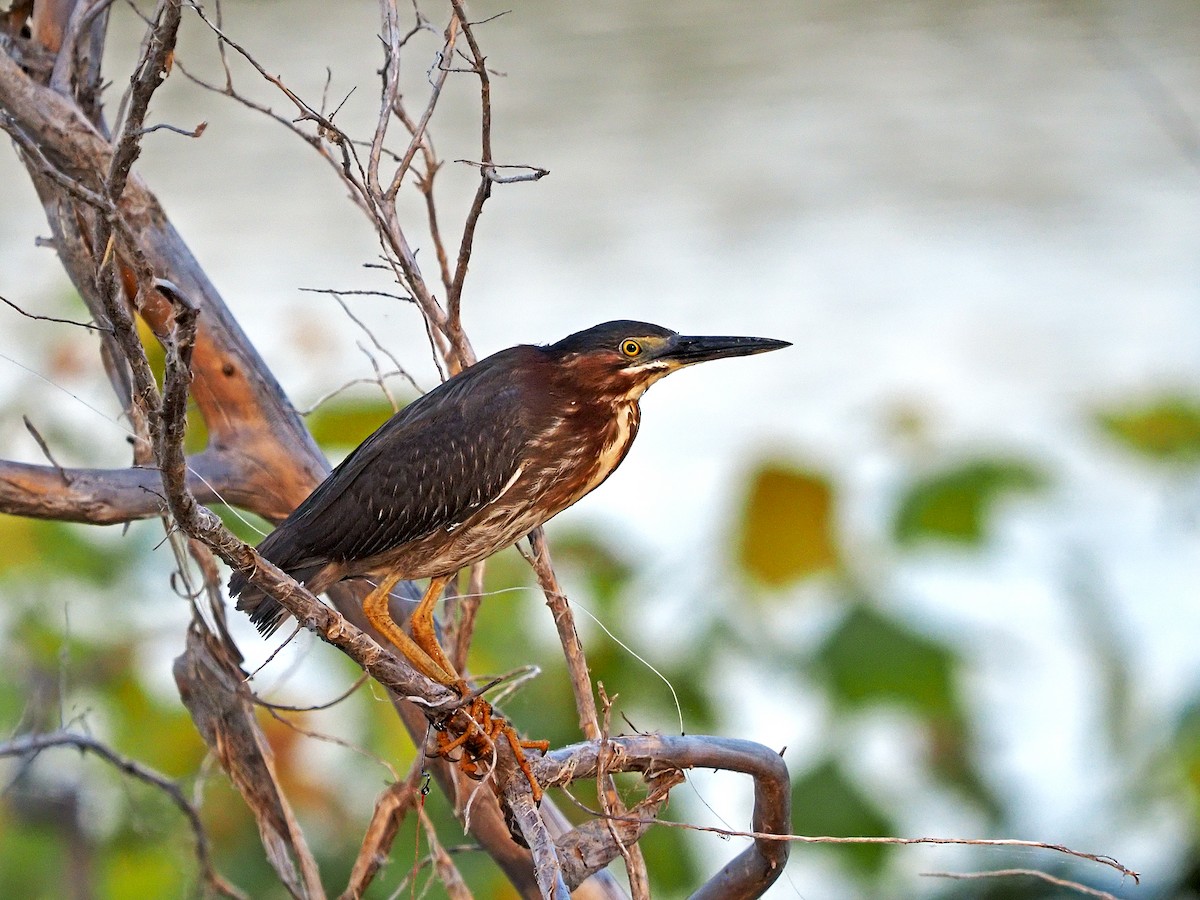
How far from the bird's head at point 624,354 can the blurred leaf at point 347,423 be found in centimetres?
218

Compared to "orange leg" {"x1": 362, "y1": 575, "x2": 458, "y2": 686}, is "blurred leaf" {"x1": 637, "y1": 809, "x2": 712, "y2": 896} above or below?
below

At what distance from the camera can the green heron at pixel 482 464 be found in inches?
76.4

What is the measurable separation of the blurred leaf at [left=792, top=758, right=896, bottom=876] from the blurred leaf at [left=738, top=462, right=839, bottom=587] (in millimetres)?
714

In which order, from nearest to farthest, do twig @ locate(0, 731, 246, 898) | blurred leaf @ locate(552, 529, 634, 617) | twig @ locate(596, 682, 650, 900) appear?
twig @ locate(596, 682, 650, 900)
twig @ locate(0, 731, 246, 898)
blurred leaf @ locate(552, 529, 634, 617)

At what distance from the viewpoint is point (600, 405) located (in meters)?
1.96

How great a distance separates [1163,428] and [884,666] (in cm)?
150

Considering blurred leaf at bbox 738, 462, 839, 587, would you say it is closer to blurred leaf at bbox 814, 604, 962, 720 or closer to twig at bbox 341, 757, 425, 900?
blurred leaf at bbox 814, 604, 962, 720

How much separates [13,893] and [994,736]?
124 inches

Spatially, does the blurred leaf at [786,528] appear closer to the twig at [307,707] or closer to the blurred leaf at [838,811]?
the blurred leaf at [838,811]

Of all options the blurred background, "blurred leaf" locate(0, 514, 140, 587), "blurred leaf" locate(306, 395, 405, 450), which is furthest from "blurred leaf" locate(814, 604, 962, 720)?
"blurred leaf" locate(0, 514, 140, 587)

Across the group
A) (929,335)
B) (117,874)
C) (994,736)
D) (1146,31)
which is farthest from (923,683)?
(1146,31)

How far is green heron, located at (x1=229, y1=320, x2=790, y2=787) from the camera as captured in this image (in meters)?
1.94

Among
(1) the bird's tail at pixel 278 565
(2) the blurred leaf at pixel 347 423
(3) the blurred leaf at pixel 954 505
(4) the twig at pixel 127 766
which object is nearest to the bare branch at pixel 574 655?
(1) the bird's tail at pixel 278 565

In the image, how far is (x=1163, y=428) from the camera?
5.00m
